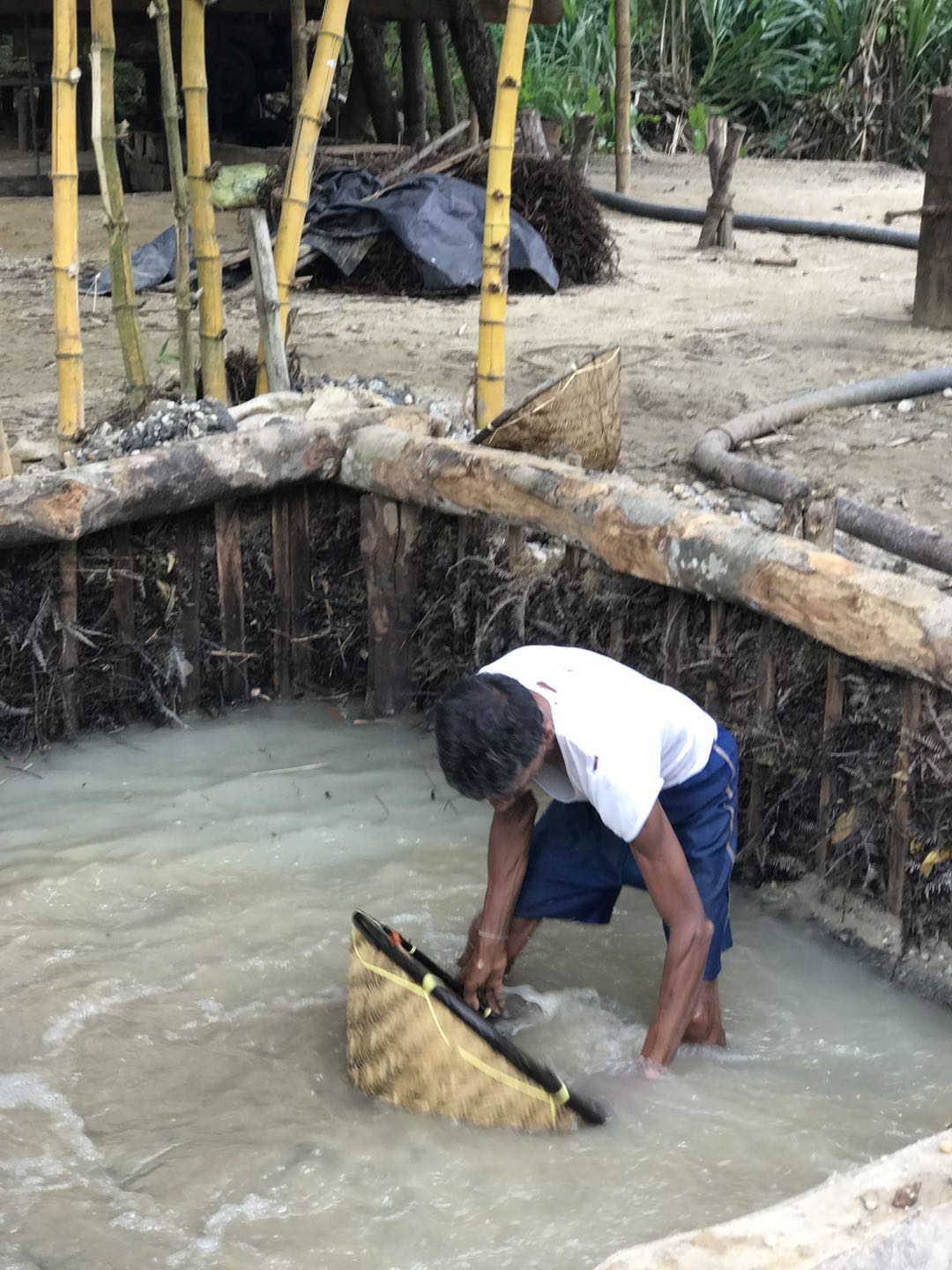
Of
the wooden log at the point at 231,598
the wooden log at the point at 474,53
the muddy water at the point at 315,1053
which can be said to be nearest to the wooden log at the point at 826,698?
the muddy water at the point at 315,1053

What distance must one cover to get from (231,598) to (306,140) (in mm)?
1459

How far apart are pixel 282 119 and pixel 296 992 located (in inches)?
394

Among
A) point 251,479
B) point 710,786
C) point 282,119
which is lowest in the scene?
point 710,786

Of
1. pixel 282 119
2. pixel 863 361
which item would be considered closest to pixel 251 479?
pixel 863 361

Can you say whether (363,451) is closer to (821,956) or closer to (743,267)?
(821,956)

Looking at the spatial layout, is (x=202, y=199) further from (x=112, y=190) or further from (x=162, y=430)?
(x=162, y=430)

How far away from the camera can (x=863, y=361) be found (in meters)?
6.52

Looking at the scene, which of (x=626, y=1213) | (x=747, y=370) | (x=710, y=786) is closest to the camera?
(x=626, y=1213)

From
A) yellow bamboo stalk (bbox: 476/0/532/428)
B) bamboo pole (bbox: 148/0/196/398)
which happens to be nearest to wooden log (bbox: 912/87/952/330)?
yellow bamboo stalk (bbox: 476/0/532/428)

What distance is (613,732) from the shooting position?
2346 mm

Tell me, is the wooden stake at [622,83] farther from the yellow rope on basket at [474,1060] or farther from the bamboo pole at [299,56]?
the yellow rope on basket at [474,1060]

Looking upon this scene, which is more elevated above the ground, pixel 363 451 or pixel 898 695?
pixel 363 451

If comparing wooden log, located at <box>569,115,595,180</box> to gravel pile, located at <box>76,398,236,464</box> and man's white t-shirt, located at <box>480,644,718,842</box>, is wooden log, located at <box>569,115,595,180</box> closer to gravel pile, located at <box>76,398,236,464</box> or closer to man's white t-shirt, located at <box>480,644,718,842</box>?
gravel pile, located at <box>76,398,236,464</box>

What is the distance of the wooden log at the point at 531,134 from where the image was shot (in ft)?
32.1
